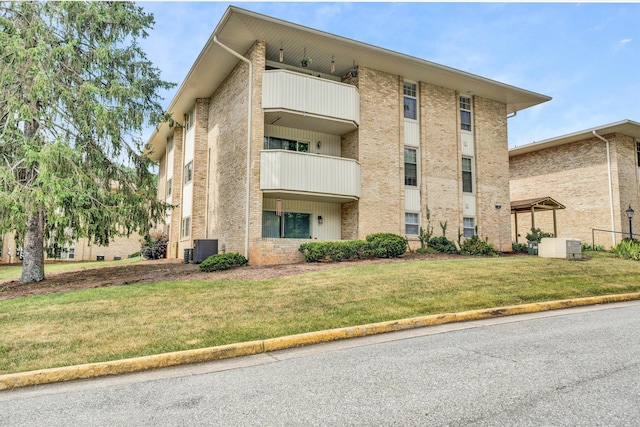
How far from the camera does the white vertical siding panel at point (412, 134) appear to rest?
61.5 feet

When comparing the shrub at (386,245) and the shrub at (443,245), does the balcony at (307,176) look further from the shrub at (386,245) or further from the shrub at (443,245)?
the shrub at (443,245)

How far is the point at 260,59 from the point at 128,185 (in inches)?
259

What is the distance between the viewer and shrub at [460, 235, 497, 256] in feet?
59.3

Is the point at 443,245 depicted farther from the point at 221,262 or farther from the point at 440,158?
the point at 221,262

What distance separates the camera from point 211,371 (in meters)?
5.23

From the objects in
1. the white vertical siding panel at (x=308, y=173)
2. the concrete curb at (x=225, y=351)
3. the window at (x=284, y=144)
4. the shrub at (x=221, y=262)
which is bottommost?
the concrete curb at (x=225, y=351)

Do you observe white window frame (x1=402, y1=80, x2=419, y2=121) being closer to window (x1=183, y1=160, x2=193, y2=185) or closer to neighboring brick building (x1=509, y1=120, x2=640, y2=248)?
window (x1=183, y1=160, x2=193, y2=185)

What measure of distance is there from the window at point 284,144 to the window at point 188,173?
5.91 m

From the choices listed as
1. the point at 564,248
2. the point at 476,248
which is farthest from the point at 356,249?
the point at 564,248

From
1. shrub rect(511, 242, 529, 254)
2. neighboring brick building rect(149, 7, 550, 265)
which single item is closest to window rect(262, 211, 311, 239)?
neighboring brick building rect(149, 7, 550, 265)

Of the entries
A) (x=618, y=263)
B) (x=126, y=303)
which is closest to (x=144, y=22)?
(x=126, y=303)

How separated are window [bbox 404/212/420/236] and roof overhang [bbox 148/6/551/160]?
20.3ft

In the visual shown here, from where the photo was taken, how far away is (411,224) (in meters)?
18.4

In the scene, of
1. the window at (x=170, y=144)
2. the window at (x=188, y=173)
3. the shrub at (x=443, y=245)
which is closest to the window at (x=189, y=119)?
the window at (x=188, y=173)
